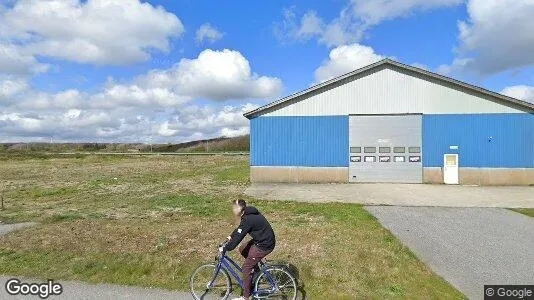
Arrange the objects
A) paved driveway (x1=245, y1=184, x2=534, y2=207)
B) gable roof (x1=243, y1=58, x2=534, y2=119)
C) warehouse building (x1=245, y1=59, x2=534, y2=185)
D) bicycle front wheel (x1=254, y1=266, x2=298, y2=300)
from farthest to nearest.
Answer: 1. warehouse building (x1=245, y1=59, x2=534, y2=185)
2. gable roof (x1=243, y1=58, x2=534, y2=119)
3. paved driveway (x1=245, y1=184, x2=534, y2=207)
4. bicycle front wheel (x1=254, y1=266, x2=298, y2=300)

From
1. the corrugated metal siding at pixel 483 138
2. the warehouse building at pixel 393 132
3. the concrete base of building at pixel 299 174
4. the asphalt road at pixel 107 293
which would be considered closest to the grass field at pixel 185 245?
the asphalt road at pixel 107 293

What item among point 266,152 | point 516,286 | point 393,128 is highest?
point 393,128

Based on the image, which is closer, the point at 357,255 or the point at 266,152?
the point at 357,255

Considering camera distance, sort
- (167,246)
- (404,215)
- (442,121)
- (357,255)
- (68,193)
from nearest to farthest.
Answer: (357,255), (167,246), (404,215), (68,193), (442,121)

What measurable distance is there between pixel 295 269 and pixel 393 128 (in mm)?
15962

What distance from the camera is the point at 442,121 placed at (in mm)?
20203

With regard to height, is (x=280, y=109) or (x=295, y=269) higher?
(x=280, y=109)

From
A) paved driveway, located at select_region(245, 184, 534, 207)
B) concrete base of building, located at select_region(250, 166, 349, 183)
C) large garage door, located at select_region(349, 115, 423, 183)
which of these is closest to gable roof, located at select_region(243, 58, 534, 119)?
large garage door, located at select_region(349, 115, 423, 183)

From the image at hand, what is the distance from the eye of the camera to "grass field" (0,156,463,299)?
6.14m

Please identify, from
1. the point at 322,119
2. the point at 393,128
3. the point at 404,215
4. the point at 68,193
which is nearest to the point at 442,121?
the point at 393,128

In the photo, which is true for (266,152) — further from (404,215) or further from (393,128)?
(404,215)

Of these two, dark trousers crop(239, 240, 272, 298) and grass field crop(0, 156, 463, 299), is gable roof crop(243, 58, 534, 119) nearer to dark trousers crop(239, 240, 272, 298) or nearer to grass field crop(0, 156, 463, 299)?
grass field crop(0, 156, 463, 299)
